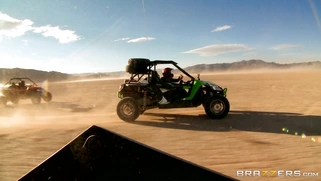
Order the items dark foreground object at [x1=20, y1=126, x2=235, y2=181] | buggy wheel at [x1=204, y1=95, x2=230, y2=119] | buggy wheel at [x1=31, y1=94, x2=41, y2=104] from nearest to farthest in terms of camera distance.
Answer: dark foreground object at [x1=20, y1=126, x2=235, y2=181] → buggy wheel at [x1=204, y1=95, x2=230, y2=119] → buggy wheel at [x1=31, y1=94, x2=41, y2=104]

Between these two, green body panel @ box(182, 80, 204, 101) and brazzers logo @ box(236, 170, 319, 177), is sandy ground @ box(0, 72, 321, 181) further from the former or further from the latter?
green body panel @ box(182, 80, 204, 101)

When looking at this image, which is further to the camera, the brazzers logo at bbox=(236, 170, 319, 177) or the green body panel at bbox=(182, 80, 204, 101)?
the green body panel at bbox=(182, 80, 204, 101)

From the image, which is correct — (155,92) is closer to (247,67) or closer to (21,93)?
(21,93)

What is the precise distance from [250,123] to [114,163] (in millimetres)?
5931

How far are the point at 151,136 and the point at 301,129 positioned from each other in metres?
3.56

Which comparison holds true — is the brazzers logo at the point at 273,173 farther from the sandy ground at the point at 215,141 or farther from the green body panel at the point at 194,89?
the green body panel at the point at 194,89

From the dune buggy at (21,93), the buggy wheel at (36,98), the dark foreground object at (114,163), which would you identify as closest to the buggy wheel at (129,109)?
the dark foreground object at (114,163)

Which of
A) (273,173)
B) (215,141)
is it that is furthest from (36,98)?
(273,173)

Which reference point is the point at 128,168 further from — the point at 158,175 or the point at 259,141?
the point at 259,141

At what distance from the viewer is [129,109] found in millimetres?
7297

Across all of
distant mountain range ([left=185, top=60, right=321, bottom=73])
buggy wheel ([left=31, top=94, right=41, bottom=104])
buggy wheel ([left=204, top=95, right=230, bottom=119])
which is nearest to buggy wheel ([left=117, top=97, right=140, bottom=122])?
buggy wheel ([left=204, top=95, right=230, bottom=119])

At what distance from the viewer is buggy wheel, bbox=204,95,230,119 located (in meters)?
7.18

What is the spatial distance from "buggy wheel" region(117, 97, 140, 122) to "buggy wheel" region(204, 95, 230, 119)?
2.05 metres

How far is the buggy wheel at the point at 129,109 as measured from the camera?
725 centimetres
